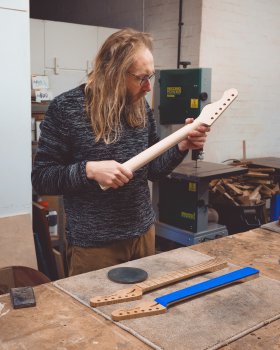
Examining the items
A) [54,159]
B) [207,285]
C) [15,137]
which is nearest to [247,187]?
[15,137]

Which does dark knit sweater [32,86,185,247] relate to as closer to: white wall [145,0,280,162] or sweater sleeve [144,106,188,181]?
sweater sleeve [144,106,188,181]

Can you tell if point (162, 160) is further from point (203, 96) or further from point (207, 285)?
point (203, 96)

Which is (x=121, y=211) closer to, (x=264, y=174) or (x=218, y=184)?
(x=218, y=184)

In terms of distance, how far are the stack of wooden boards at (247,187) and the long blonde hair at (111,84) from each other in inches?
97.4

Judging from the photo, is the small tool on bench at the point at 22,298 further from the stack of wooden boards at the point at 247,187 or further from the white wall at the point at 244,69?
the white wall at the point at 244,69

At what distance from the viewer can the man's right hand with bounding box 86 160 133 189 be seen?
149 cm

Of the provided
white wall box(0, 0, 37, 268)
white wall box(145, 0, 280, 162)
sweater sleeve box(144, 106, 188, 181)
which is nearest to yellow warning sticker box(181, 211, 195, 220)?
white wall box(0, 0, 37, 268)

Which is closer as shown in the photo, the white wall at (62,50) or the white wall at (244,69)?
the white wall at (62,50)

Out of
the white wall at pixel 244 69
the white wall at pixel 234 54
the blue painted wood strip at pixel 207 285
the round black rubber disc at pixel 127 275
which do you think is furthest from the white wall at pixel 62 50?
the blue painted wood strip at pixel 207 285

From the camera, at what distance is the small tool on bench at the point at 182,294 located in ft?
3.95

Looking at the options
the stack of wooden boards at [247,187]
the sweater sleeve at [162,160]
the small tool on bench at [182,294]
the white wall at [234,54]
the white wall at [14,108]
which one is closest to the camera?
the small tool on bench at [182,294]

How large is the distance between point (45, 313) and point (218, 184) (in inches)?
123

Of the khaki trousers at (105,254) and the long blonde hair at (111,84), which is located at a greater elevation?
the long blonde hair at (111,84)

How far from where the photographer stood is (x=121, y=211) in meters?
1.73
